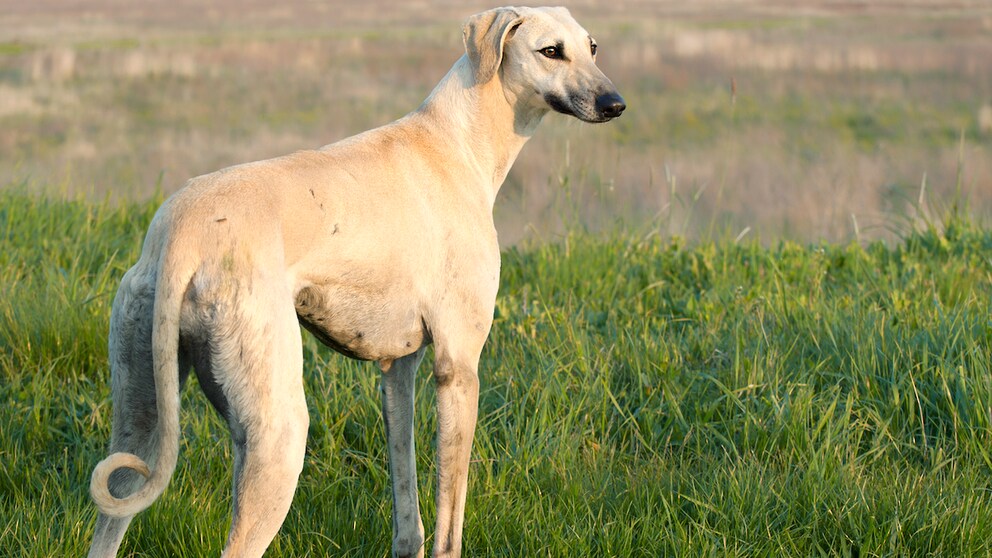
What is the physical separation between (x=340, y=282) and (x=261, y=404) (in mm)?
501

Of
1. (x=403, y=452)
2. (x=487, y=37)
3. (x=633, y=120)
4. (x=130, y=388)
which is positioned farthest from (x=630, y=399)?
(x=633, y=120)

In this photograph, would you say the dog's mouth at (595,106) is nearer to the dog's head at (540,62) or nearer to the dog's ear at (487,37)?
the dog's head at (540,62)

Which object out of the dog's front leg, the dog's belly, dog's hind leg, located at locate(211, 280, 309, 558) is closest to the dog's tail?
dog's hind leg, located at locate(211, 280, 309, 558)

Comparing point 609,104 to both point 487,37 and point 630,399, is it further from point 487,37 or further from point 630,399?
point 630,399

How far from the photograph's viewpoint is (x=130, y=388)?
2.99 metres

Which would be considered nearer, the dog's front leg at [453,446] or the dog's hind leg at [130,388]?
the dog's hind leg at [130,388]

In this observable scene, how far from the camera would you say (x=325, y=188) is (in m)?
3.13

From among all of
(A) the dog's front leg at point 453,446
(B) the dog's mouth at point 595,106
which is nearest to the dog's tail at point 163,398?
(A) the dog's front leg at point 453,446

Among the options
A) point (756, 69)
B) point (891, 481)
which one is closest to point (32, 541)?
point (891, 481)

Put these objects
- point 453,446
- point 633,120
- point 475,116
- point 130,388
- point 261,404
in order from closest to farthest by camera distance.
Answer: point 261,404, point 130,388, point 453,446, point 475,116, point 633,120

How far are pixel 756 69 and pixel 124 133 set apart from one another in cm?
1244

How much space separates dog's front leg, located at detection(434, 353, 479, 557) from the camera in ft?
11.2

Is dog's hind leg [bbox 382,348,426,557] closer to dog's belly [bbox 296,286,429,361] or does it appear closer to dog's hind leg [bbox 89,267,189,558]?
dog's belly [bbox 296,286,429,361]

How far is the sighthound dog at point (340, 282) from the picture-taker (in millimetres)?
2762
